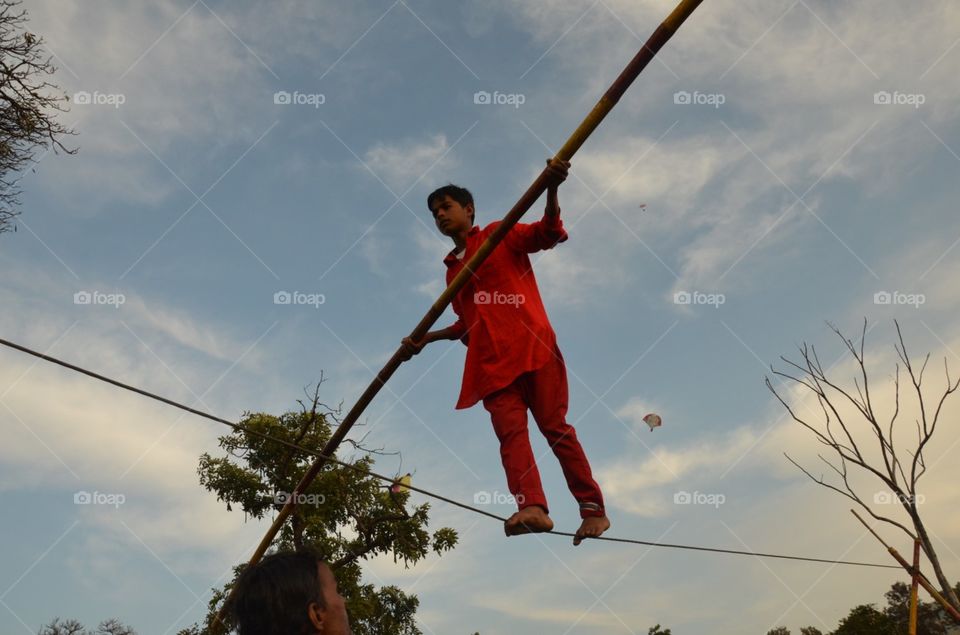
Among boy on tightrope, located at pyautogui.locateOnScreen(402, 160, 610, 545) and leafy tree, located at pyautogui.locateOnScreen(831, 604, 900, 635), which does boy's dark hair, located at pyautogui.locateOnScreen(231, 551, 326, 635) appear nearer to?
boy on tightrope, located at pyautogui.locateOnScreen(402, 160, 610, 545)

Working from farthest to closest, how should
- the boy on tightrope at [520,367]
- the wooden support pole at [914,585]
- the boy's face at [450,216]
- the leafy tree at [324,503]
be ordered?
the leafy tree at [324,503] → the wooden support pole at [914,585] → the boy's face at [450,216] → the boy on tightrope at [520,367]

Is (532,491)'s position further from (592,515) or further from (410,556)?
(410,556)

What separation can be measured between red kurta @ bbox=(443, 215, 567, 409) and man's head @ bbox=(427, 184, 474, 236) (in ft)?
0.35

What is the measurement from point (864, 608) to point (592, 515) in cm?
2516

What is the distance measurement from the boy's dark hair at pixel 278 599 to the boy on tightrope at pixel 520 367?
1828 mm

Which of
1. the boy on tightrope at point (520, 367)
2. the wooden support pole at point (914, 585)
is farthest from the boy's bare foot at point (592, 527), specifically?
the wooden support pole at point (914, 585)

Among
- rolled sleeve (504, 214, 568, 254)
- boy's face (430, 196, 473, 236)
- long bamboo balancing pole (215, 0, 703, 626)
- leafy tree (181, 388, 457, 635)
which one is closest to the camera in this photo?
long bamboo balancing pole (215, 0, 703, 626)

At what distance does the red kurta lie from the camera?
14.2ft

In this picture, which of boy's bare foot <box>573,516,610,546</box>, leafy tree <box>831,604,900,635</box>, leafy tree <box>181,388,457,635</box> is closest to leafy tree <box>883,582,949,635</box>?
leafy tree <box>831,604,900,635</box>

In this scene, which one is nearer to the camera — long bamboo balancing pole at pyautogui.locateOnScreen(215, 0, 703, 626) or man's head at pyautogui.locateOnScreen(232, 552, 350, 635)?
man's head at pyautogui.locateOnScreen(232, 552, 350, 635)

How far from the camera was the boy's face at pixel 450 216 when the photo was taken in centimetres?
479

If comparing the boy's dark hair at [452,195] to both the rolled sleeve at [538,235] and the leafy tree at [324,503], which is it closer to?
the rolled sleeve at [538,235]

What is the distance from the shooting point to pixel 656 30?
11.5ft

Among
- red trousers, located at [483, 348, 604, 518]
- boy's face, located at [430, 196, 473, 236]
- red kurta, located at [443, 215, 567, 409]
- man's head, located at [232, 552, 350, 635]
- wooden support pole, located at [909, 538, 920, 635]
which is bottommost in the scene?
man's head, located at [232, 552, 350, 635]
